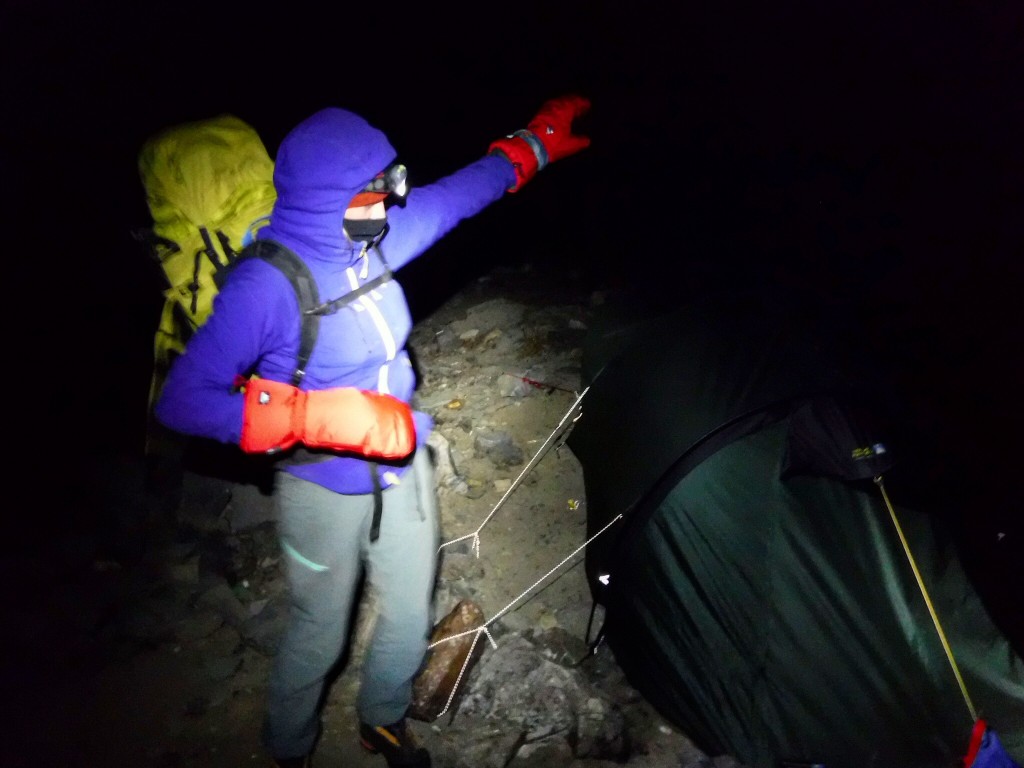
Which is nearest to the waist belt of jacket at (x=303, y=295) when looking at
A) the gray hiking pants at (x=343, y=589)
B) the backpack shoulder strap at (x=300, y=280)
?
the backpack shoulder strap at (x=300, y=280)

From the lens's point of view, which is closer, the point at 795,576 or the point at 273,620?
the point at 795,576

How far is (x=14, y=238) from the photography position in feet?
24.2

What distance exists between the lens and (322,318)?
2.43 meters

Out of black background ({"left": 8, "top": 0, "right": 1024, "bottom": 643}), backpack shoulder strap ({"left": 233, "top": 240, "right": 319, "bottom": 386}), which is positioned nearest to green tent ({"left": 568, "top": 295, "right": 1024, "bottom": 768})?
black background ({"left": 8, "top": 0, "right": 1024, "bottom": 643})

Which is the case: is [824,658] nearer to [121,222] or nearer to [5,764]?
[5,764]

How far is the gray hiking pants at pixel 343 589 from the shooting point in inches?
105

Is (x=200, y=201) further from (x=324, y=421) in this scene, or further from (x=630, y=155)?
(x=630, y=155)

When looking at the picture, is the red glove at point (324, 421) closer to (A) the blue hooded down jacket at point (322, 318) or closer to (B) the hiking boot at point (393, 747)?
(A) the blue hooded down jacket at point (322, 318)

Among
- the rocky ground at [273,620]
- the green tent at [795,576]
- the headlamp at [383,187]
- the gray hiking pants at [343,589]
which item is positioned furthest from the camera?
the rocky ground at [273,620]

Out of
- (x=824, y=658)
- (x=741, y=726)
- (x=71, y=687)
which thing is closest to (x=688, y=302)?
(x=824, y=658)

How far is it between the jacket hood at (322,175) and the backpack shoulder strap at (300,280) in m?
0.07

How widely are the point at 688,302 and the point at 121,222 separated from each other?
273 inches

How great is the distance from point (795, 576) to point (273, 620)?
10.0ft

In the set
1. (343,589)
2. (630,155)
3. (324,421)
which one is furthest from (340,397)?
(630,155)
